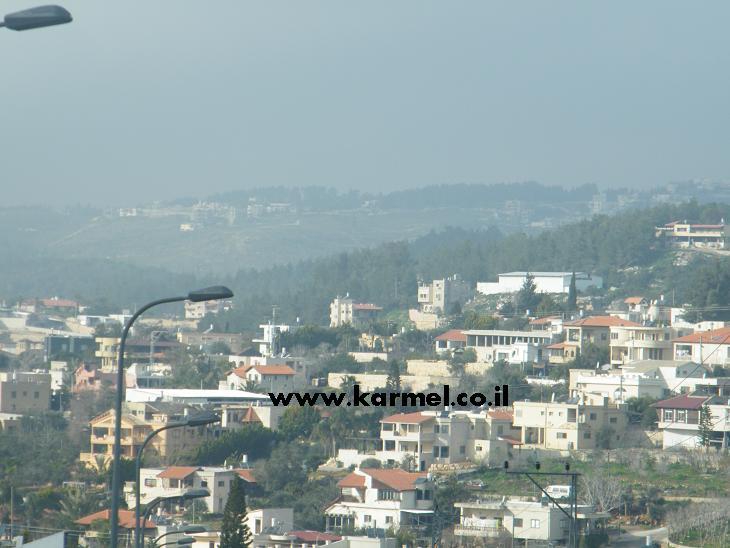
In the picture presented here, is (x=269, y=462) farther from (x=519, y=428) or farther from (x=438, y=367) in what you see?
(x=438, y=367)

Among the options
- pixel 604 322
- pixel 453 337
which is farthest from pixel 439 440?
pixel 453 337

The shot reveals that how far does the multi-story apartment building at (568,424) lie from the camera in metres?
55.3

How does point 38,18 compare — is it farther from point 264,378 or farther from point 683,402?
point 264,378

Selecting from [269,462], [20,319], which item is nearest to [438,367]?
[269,462]

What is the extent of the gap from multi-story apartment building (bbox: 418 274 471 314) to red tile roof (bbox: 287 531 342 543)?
185 ft

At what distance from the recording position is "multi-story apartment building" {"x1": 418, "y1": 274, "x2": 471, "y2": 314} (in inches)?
3989

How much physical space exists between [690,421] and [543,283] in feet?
135

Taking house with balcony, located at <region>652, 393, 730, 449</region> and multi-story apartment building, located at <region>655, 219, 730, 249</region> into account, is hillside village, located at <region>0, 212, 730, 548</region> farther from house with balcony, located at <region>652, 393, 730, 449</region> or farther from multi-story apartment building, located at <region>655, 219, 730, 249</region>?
multi-story apartment building, located at <region>655, 219, 730, 249</region>

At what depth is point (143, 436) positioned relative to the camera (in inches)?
2234

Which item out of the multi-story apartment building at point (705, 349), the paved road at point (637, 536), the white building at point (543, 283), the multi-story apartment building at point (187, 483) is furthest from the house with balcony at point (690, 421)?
the white building at point (543, 283)

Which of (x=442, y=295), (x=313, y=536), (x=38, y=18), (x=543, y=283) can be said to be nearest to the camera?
(x=38, y=18)

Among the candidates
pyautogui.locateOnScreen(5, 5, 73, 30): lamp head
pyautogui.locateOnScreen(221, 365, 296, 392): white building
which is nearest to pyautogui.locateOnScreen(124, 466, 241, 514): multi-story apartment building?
pyautogui.locateOnScreen(221, 365, 296, 392): white building

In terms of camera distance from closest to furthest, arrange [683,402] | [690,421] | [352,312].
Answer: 1. [690,421]
2. [683,402]
3. [352,312]

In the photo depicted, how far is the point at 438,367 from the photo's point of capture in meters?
68.3
